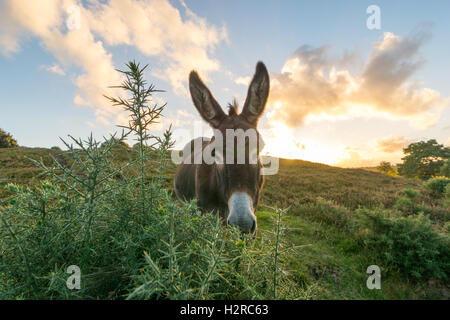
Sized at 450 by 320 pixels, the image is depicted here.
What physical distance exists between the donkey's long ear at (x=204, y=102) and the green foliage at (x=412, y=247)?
5.29 m

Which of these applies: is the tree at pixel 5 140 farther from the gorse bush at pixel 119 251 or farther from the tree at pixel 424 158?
the tree at pixel 424 158

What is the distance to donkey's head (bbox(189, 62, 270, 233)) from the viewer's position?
246 cm

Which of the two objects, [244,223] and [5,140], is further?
[5,140]

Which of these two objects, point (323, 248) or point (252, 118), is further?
point (323, 248)

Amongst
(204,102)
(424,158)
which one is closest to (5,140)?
(204,102)

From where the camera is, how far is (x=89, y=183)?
86 cm

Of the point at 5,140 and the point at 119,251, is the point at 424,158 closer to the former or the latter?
the point at 119,251

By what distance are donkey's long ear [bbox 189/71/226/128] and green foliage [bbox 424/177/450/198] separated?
50.6 ft

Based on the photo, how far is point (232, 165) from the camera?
2850 millimetres

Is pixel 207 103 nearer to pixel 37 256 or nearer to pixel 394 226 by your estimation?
pixel 37 256

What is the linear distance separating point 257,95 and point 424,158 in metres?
44.8

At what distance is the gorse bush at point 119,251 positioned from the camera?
64 centimetres

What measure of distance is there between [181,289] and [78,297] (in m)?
0.39
